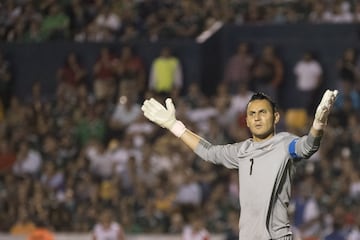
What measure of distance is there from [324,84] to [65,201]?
518 cm

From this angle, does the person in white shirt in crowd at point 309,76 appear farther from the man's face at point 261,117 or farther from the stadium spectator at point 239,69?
the man's face at point 261,117

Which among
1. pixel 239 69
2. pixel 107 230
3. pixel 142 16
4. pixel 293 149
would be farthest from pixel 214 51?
pixel 293 149

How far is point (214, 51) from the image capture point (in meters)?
20.7

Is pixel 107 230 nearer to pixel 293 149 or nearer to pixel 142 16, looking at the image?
pixel 142 16

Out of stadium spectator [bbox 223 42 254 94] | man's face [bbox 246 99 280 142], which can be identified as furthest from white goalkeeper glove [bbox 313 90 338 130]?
stadium spectator [bbox 223 42 254 94]

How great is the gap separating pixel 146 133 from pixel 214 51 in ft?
9.97

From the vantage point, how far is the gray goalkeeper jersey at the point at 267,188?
22.9ft

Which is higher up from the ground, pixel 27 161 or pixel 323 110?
pixel 27 161

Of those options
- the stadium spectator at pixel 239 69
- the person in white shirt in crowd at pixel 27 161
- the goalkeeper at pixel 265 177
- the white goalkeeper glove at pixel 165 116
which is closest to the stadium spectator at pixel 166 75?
the stadium spectator at pixel 239 69

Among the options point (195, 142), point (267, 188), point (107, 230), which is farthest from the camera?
point (107, 230)

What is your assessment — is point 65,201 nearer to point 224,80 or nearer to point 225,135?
point 225,135

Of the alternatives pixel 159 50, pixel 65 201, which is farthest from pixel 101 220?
pixel 159 50

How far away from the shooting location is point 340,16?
1953 centimetres

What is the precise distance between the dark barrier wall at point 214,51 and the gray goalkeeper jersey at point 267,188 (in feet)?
40.9
